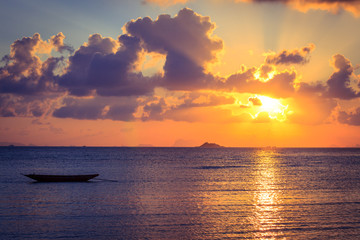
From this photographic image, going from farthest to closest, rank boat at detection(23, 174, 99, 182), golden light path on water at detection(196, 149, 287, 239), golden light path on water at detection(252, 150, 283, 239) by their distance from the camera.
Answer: boat at detection(23, 174, 99, 182) → golden light path on water at detection(196, 149, 287, 239) → golden light path on water at detection(252, 150, 283, 239)

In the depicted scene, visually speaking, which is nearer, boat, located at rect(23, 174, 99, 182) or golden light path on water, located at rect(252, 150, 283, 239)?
golden light path on water, located at rect(252, 150, 283, 239)

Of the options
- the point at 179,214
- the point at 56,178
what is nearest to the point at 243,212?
the point at 179,214

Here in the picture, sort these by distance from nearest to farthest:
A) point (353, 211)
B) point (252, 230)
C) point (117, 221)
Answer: point (252, 230)
point (117, 221)
point (353, 211)

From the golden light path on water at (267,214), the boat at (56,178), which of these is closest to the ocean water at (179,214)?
the golden light path on water at (267,214)

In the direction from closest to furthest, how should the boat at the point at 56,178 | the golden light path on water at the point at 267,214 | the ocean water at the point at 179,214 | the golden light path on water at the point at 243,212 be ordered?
1. the ocean water at the point at 179,214
2. the golden light path on water at the point at 267,214
3. the golden light path on water at the point at 243,212
4. the boat at the point at 56,178

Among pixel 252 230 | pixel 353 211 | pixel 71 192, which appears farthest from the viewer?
pixel 71 192

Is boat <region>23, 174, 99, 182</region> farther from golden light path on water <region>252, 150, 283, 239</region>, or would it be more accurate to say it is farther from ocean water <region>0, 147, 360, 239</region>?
golden light path on water <region>252, 150, 283, 239</region>

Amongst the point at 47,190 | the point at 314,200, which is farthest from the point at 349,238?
the point at 47,190

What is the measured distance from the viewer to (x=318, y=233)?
95.5 ft

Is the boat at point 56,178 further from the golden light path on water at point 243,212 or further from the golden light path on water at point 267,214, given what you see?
the golden light path on water at point 267,214

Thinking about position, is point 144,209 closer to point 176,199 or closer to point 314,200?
point 176,199

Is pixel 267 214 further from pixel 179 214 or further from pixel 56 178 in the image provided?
pixel 56 178

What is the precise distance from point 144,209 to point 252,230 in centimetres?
1312

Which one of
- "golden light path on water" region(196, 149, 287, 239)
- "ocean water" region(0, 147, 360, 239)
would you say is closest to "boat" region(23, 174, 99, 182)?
"ocean water" region(0, 147, 360, 239)
